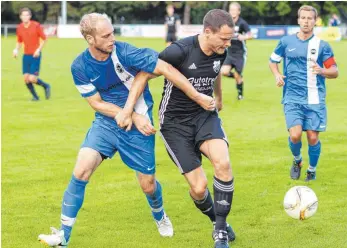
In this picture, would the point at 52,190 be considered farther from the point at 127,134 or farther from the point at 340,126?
the point at 340,126

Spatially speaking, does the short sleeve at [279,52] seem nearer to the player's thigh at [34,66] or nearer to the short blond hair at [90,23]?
the short blond hair at [90,23]

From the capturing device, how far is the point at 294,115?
998cm

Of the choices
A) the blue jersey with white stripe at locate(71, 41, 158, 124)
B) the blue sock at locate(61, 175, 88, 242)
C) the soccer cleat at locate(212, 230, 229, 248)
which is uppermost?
the blue jersey with white stripe at locate(71, 41, 158, 124)

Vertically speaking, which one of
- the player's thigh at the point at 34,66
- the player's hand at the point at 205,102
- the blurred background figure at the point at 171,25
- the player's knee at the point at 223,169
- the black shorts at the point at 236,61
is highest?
the player's hand at the point at 205,102

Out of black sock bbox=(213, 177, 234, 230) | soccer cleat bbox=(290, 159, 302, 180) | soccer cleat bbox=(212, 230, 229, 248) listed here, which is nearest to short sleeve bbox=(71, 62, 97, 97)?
black sock bbox=(213, 177, 234, 230)

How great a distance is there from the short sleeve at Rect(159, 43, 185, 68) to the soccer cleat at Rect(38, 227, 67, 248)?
187cm

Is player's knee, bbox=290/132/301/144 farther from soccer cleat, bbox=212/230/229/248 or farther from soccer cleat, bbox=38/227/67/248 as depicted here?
soccer cleat, bbox=38/227/67/248

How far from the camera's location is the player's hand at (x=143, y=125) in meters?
6.96

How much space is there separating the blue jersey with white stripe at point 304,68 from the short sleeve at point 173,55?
3297 mm

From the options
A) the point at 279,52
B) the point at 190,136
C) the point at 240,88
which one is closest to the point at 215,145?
the point at 190,136

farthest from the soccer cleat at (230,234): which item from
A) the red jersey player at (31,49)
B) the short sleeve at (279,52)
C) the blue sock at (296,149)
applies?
the red jersey player at (31,49)

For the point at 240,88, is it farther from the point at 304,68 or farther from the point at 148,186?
the point at 148,186

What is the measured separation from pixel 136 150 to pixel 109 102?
529 millimetres

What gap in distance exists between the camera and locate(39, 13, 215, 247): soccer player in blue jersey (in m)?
6.84
